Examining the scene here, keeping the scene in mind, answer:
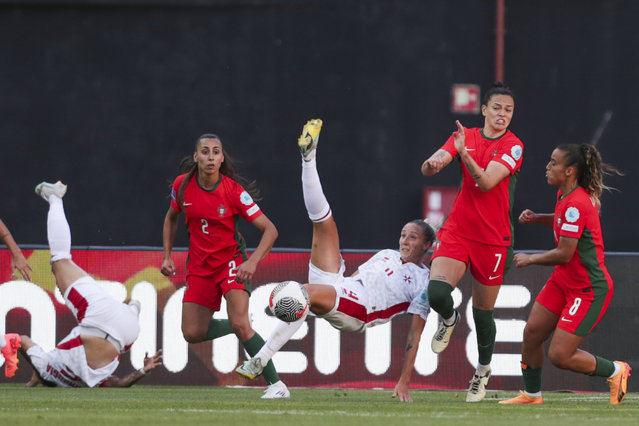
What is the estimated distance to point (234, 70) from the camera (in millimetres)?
15195

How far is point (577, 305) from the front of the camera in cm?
823

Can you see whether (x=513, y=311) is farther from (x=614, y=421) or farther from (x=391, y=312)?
(x=614, y=421)

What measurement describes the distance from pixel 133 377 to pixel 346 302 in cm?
252

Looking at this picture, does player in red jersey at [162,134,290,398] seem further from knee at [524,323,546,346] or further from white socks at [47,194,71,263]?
knee at [524,323,546,346]

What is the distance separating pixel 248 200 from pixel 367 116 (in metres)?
6.21

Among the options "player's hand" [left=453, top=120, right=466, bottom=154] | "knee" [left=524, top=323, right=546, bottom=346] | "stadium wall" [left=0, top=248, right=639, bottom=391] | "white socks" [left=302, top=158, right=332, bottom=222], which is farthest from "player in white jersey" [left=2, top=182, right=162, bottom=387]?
"player's hand" [left=453, top=120, right=466, bottom=154]

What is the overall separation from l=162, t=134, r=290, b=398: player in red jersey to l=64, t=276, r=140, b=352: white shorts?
762 millimetres

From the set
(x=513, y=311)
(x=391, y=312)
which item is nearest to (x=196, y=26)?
(x=513, y=311)

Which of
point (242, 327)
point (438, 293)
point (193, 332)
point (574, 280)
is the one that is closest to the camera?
point (438, 293)

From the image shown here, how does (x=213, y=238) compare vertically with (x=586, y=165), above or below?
below

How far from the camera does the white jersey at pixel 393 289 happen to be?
8.56 meters

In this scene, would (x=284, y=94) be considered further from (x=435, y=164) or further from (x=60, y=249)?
(x=435, y=164)

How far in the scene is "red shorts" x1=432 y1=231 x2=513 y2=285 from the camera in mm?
8320

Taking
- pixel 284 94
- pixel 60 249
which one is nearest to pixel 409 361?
pixel 60 249
